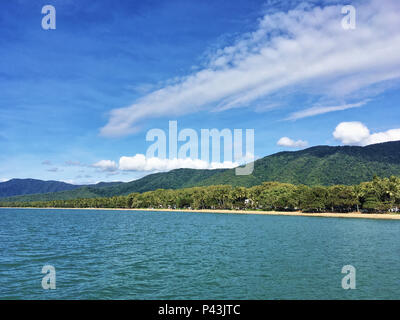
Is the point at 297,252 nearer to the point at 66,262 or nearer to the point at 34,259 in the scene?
the point at 66,262

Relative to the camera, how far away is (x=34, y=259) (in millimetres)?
36125

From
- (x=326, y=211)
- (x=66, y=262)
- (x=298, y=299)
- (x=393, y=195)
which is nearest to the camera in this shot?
(x=298, y=299)

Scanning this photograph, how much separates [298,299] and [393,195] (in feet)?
394

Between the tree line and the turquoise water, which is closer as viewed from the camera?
the turquoise water

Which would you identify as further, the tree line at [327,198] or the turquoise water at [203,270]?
the tree line at [327,198]

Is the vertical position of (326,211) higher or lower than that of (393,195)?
lower

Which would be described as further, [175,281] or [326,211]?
[326,211]

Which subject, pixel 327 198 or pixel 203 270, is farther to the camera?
pixel 327 198

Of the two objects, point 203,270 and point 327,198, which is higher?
point 327,198

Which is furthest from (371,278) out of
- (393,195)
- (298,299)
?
(393,195)
